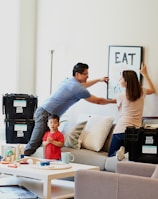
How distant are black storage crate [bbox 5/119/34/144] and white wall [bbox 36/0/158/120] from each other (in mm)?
821

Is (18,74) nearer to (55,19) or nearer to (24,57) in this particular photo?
(24,57)

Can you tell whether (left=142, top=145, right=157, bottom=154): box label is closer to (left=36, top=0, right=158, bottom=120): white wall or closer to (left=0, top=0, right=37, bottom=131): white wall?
(left=36, top=0, right=158, bottom=120): white wall

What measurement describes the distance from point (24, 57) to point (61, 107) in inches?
57.8

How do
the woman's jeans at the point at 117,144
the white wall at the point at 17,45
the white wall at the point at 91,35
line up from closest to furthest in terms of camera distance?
the woman's jeans at the point at 117,144 → the white wall at the point at 91,35 → the white wall at the point at 17,45

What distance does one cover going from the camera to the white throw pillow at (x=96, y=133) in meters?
5.57

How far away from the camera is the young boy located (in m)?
5.41

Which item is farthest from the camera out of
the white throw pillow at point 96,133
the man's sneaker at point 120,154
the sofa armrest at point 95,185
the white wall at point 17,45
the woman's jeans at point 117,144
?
the white wall at point 17,45

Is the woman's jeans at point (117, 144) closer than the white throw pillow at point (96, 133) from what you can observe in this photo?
Yes

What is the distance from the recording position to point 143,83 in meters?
5.89

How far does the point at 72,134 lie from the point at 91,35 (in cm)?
141

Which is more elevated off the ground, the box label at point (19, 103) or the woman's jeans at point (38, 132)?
the box label at point (19, 103)

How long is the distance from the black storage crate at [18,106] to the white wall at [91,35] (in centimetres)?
78

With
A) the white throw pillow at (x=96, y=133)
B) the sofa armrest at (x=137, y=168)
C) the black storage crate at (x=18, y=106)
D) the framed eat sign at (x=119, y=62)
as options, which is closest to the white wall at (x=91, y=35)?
the framed eat sign at (x=119, y=62)

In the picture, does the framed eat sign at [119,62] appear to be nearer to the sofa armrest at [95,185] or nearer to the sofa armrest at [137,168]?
the sofa armrest at [137,168]
